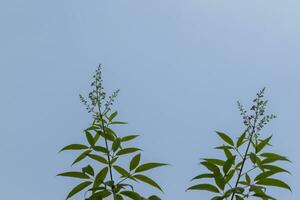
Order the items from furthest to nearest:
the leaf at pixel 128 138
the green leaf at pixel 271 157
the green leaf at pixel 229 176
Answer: the leaf at pixel 128 138
the green leaf at pixel 271 157
the green leaf at pixel 229 176

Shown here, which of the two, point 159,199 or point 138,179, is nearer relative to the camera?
point 159,199

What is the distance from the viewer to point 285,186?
3.20 meters

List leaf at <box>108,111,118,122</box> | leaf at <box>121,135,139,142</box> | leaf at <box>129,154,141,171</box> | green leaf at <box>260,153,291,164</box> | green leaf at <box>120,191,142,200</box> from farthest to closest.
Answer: leaf at <box>108,111,118,122</box>, leaf at <box>121,135,139,142</box>, leaf at <box>129,154,141,171</box>, green leaf at <box>260,153,291,164</box>, green leaf at <box>120,191,142,200</box>

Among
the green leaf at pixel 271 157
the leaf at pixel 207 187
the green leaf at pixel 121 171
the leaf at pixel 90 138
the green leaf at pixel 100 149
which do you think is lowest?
the leaf at pixel 207 187

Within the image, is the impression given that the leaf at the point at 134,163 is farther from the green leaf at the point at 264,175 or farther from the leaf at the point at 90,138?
the green leaf at the point at 264,175

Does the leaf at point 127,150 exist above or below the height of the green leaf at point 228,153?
above

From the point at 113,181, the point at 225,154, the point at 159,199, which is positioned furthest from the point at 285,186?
the point at 113,181

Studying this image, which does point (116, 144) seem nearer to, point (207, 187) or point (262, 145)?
point (207, 187)

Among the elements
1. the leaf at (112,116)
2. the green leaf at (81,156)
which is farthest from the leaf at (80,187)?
the leaf at (112,116)

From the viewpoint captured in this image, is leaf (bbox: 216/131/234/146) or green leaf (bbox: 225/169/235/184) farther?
leaf (bbox: 216/131/234/146)

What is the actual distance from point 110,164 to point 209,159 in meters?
0.75

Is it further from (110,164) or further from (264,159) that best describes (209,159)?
(110,164)

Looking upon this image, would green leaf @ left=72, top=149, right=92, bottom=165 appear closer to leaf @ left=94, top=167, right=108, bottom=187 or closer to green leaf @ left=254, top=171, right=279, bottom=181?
leaf @ left=94, top=167, right=108, bottom=187

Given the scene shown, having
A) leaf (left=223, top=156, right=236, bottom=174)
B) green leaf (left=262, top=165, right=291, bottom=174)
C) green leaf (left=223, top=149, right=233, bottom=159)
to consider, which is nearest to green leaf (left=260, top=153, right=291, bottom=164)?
green leaf (left=262, top=165, right=291, bottom=174)
